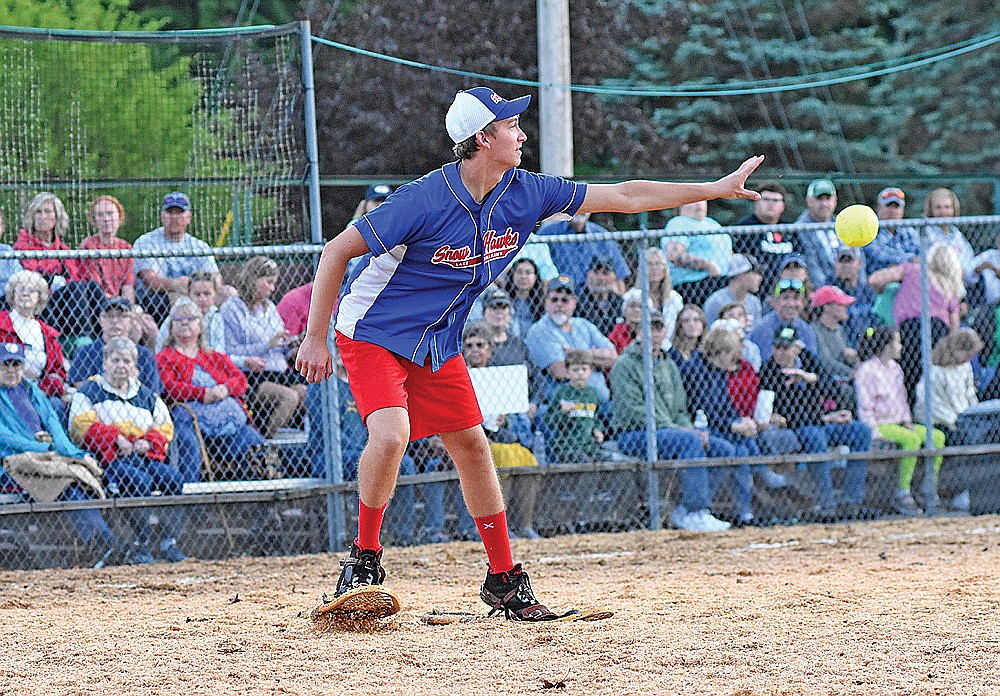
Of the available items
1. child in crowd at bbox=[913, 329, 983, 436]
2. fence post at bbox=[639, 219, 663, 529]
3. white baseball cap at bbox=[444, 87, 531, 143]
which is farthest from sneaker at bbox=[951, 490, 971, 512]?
white baseball cap at bbox=[444, 87, 531, 143]

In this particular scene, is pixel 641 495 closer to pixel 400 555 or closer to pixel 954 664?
pixel 400 555

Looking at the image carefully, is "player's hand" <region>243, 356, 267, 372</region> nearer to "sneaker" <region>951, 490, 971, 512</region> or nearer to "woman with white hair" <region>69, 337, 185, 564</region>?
"woman with white hair" <region>69, 337, 185, 564</region>

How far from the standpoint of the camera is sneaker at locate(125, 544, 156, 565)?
7.89m

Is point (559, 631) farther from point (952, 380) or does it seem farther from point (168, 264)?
point (952, 380)

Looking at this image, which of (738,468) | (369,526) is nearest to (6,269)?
(369,526)

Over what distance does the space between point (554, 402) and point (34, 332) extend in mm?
3069

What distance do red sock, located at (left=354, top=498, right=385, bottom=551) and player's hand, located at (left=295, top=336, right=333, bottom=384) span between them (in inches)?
22.8

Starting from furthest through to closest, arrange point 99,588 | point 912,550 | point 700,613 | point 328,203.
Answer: point 328,203
point 912,550
point 99,588
point 700,613

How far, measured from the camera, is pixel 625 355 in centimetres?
861

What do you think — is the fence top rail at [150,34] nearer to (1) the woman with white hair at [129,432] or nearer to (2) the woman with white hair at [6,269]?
(2) the woman with white hair at [6,269]

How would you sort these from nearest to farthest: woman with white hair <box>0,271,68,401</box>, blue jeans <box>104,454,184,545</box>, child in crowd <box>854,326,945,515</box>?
woman with white hair <box>0,271,68,401</box>
blue jeans <box>104,454,184,545</box>
child in crowd <box>854,326,945,515</box>

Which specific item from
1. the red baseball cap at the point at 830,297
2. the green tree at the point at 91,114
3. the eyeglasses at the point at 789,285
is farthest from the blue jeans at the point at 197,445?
the red baseball cap at the point at 830,297

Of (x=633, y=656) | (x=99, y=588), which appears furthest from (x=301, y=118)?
(x=633, y=656)

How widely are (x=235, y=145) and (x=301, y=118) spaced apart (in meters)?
0.43
